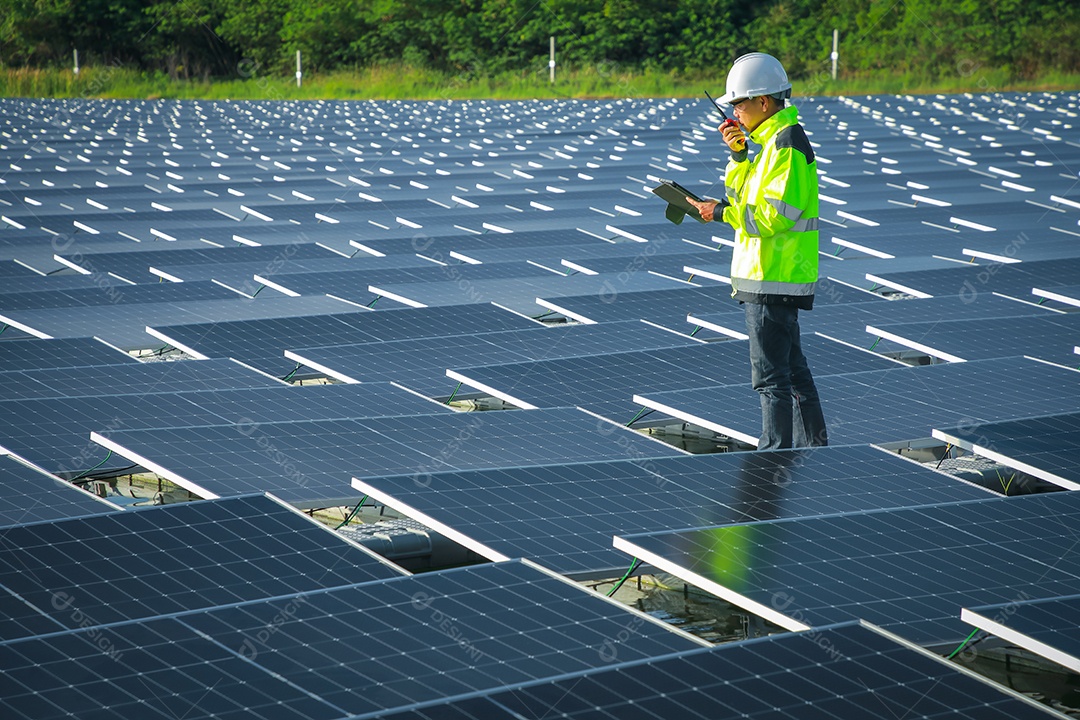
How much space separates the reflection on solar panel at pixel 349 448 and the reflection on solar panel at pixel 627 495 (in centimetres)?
35

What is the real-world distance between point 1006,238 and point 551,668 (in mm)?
13844

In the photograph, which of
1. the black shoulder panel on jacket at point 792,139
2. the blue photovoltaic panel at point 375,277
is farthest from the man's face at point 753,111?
the blue photovoltaic panel at point 375,277

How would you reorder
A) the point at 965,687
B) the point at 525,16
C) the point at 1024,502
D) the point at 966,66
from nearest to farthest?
the point at 965,687, the point at 1024,502, the point at 966,66, the point at 525,16

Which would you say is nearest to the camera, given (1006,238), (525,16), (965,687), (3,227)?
(965,687)

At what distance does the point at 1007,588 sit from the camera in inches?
200

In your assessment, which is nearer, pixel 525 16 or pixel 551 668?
pixel 551 668

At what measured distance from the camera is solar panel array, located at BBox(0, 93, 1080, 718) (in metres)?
4.19

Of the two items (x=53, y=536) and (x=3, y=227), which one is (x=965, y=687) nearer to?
(x=53, y=536)

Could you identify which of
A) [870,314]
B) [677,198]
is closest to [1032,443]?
[677,198]

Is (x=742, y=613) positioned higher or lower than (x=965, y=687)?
lower

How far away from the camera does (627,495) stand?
624 cm

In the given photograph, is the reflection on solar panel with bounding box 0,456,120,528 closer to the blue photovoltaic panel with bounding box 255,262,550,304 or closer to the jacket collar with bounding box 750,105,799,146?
the jacket collar with bounding box 750,105,799,146

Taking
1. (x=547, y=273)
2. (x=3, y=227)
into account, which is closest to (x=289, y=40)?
(x=3, y=227)

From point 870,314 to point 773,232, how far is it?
400cm
